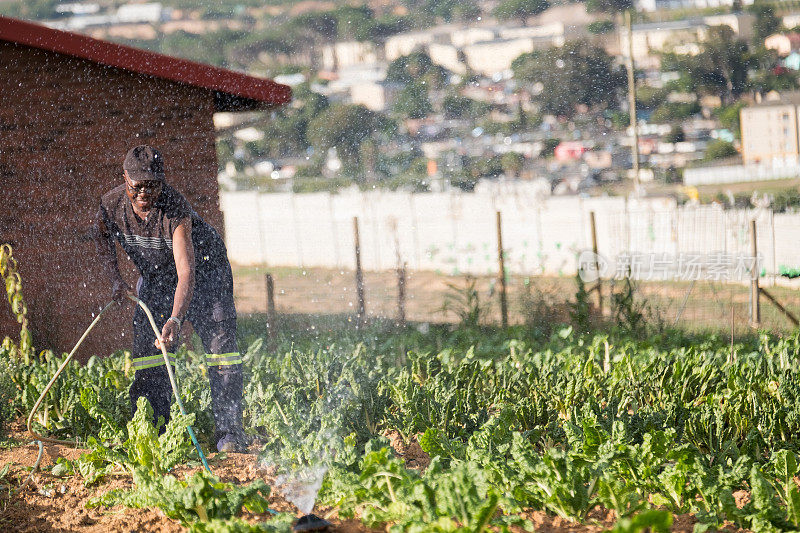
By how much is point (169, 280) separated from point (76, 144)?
139 inches

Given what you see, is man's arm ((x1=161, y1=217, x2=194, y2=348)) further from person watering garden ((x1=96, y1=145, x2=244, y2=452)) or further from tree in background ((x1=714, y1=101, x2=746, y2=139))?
tree in background ((x1=714, y1=101, x2=746, y2=139))

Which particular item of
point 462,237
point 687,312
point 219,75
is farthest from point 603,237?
point 219,75

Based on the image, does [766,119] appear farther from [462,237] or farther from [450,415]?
[450,415]

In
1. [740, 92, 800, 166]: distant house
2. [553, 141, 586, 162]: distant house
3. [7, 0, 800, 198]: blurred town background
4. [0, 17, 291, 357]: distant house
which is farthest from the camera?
[553, 141, 586, 162]: distant house

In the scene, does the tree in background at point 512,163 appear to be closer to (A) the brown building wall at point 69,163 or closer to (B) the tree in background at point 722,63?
(B) the tree in background at point 722,63

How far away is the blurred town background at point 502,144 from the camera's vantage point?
1565 cm

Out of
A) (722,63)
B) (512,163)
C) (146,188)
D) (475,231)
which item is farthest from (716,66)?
(146,188)

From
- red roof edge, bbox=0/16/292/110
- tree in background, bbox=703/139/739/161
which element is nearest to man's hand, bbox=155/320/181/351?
red roof edge, bbox=0/16/292/110

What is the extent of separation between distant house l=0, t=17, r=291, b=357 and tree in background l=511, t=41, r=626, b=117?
103ft

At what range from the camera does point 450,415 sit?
388 centimetres

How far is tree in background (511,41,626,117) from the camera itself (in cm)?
3691

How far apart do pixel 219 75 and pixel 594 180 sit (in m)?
24.7

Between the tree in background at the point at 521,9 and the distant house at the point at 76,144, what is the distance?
37364mm

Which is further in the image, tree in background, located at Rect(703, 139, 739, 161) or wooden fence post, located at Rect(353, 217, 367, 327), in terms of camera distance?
tree in background, located at Rect(703, 139, 739, 161)
